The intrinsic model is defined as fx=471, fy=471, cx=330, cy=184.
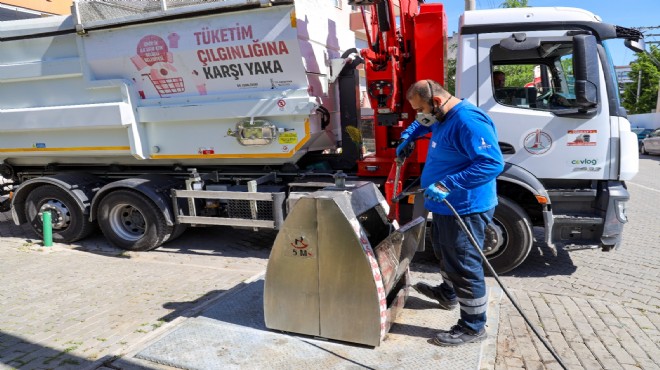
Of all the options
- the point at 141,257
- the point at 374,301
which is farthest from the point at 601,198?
the point at 141,257

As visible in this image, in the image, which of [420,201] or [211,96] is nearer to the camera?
[420,201]

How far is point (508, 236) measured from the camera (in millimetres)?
4840

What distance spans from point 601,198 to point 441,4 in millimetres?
2564

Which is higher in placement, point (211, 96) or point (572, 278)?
point (211, 96)

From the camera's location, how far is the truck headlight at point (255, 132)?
547 cm

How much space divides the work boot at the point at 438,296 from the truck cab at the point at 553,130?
124cm

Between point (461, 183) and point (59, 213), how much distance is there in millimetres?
5847

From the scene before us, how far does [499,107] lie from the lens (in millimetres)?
4785

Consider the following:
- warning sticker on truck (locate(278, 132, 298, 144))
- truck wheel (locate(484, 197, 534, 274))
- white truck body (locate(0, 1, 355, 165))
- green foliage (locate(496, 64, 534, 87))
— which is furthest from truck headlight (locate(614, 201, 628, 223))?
warning sticker on truck (locate(278, 132, 298, 144))

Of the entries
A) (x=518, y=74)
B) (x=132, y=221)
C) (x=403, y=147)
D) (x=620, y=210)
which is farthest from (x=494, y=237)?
(x=132, y=221)

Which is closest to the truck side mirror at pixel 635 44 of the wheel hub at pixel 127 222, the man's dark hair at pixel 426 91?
the man's dark hair at pixel 426 91

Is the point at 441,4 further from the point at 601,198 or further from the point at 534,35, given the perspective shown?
the point at 601,198

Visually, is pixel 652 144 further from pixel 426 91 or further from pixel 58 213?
pixel 58 213

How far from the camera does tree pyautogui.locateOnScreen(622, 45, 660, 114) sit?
109ft
